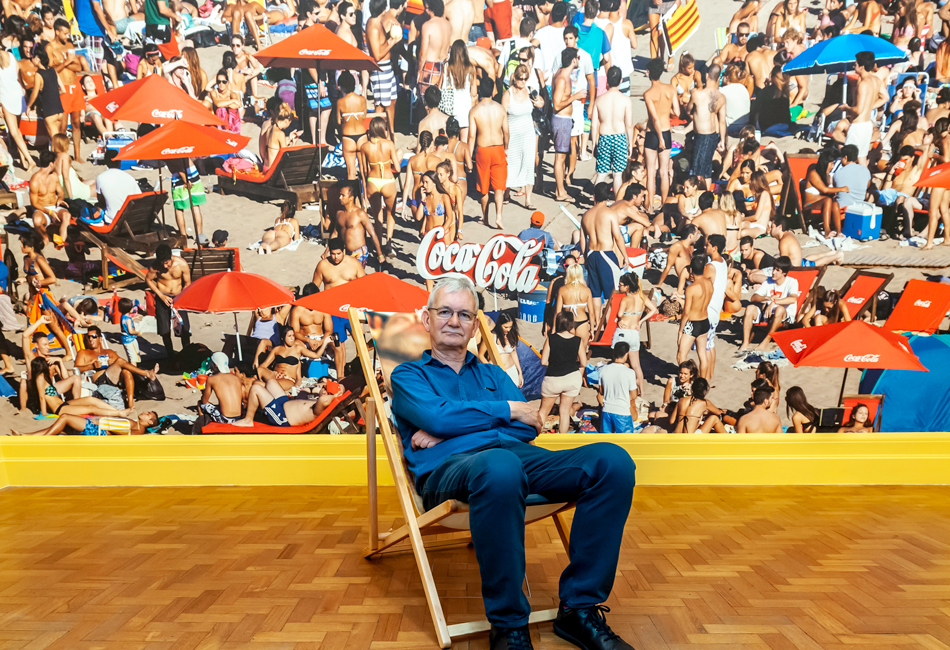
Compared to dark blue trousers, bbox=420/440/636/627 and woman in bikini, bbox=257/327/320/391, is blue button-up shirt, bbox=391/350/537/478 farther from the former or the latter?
woman in bikini, bbox=257/327/320/391

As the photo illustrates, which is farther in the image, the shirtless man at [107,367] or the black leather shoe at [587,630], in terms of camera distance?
the shirtless man at [107,367]

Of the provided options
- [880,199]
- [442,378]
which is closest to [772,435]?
[880,199]

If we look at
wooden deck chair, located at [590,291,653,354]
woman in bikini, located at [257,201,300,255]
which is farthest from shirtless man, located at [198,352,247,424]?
wooden deck chair, located at [590,291,653,354]

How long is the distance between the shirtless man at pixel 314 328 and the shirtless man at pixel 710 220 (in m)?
2.44

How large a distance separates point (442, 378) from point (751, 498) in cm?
236

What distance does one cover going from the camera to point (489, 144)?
413cm

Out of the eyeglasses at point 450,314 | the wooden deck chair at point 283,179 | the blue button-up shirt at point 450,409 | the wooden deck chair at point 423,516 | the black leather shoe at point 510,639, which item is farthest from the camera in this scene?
the wooden deck chair at point 283,179

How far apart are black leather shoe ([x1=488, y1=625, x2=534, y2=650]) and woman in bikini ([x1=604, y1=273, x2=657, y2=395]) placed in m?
2.43

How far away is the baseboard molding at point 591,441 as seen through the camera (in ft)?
13.5

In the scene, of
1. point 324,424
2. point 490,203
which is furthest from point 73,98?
point 490,203

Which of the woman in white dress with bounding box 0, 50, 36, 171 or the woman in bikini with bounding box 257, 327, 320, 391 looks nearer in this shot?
the woman in white dress with bounding box 0, 50, 36, 171

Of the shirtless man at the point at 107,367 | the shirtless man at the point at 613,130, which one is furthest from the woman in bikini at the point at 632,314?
the shirtless man at the point at 107,367

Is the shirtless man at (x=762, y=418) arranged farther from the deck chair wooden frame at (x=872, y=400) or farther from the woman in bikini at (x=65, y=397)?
the woman in bikini at (x=65, y=397)

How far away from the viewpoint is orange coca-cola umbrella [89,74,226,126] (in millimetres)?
3994
